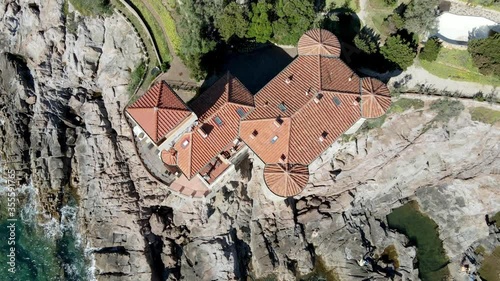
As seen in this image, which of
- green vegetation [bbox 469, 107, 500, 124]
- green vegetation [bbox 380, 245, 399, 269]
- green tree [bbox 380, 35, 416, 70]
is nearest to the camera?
green tree [bbox 380, 35, 416, 70]

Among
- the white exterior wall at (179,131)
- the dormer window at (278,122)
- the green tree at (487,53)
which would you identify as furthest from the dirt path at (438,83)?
the white exterior wall at (179,131)

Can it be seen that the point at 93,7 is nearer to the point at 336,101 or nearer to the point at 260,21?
the point at 260,21

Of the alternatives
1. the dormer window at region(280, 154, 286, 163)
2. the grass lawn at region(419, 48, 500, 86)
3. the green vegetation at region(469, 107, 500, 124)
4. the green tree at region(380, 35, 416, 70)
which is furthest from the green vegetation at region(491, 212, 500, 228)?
the dormer window at region(280, 154, 286, 163)

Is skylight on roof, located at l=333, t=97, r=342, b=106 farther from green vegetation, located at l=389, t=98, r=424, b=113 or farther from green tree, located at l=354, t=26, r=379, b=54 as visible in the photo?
green vegetation, located at l=389, t=98, r=424, b=113

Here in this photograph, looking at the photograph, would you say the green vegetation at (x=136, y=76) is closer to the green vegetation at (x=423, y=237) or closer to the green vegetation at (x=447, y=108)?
the green vegetation at (x=447, y=108)

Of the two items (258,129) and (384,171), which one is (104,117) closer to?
(258,129)

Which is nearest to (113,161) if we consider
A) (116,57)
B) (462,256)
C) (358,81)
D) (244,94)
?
(116,57)
